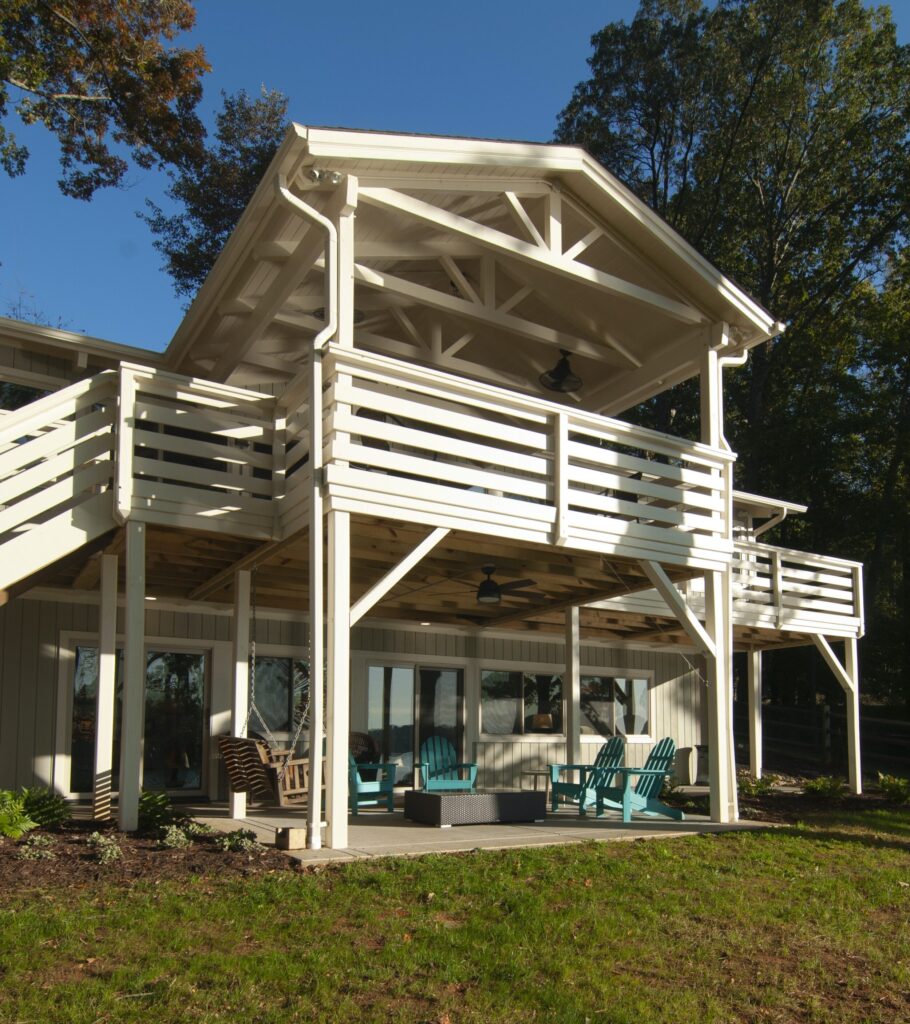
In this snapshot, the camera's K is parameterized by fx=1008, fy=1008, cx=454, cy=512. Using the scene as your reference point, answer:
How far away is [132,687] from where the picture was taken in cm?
812

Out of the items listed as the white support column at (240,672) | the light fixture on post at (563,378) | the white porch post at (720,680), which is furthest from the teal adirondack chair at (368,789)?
the light fixture on post at (563,378)

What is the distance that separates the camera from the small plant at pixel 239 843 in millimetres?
6996

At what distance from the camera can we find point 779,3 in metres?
25.1

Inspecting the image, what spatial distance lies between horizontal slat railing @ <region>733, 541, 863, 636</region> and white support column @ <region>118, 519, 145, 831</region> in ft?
27.5

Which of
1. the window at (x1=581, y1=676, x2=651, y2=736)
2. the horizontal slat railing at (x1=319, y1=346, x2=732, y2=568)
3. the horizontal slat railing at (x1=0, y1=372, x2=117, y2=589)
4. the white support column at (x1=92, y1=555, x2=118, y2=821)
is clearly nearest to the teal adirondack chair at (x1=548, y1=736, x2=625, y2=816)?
the horizontal slat railing at (x1=319, y1=346, x2=732, y2=568)

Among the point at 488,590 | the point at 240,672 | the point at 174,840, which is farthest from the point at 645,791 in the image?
the point at 174,840

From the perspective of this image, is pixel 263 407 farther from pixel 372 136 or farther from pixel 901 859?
pixel 901 859

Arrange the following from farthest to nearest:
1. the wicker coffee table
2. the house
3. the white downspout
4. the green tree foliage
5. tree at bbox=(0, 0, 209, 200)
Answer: the green tree foliage
tree at bbox=(0, 0, 209, 200)
the wicker coffee table
the house
the white downspout

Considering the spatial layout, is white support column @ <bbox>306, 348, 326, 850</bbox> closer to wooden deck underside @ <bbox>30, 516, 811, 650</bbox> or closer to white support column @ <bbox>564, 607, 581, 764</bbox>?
wooden deck underside @ <bbox>30, 516, 811, 650</bbox>

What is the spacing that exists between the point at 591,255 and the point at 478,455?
399cm

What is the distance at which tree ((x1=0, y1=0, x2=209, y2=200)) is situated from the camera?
15.7 meters

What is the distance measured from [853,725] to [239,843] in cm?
1083

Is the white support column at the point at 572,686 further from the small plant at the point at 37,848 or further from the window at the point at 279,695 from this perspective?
the small plant at the point at 37,848

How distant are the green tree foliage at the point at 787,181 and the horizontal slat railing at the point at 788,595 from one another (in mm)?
10378
